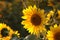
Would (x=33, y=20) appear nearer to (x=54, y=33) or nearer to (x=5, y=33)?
(x=54, y=33)

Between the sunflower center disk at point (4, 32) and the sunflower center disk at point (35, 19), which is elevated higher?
the sunflower center disk at point (4, 32)

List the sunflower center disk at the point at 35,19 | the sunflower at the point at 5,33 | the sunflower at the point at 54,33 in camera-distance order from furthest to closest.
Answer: the sunflower at the point at 5,33
the sunflower center disk at the point at 35,19
the sunflower at the point at 54,33

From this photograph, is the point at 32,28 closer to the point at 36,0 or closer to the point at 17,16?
the point at 36,0

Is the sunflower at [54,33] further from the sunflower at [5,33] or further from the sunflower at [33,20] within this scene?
the sunflower at [5,33]

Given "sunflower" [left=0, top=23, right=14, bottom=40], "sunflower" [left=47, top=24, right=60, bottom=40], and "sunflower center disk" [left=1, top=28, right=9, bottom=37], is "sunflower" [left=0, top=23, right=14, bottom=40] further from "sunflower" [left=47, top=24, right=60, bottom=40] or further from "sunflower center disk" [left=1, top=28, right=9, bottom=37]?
"sunflower" [left=47, top=24, right=60, bottom=40]

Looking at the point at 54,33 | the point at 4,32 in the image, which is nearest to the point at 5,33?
the point at 4,32

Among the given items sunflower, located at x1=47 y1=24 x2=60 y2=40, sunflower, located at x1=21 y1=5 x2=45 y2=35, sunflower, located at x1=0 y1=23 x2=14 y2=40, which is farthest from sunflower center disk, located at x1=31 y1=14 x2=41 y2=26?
sunflower, located at x1=0 y1=23 x2=14 y2=40

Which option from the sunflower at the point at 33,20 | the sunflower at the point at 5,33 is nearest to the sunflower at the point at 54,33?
the sunflower at the point at 33,20

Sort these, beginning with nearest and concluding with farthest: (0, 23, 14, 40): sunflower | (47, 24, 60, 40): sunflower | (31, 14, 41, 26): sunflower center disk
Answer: (47, 24, 60, 40): sunflower → (31, 14, 41, 26): sunflower center disk → (0, 23, 14, 40): sunflower
